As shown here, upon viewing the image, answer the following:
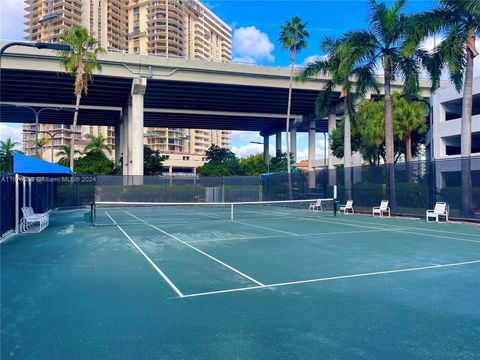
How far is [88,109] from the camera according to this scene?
2309 inches

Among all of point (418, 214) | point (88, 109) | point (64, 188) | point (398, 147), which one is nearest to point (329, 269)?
point (418, 214)

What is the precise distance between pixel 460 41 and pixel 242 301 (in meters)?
19.7

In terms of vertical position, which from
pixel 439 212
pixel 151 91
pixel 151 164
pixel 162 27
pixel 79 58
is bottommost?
pixel 439 212

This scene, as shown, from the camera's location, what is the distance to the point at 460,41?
2086 cm

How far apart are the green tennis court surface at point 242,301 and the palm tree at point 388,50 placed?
1471 cm

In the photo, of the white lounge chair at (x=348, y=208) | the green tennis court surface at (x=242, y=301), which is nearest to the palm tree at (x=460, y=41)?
the white lounge chair at (x=348, y=208)

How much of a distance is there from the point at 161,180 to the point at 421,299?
3314 centimetres

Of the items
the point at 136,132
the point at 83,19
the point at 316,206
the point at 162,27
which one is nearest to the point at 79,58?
the point at 136,132

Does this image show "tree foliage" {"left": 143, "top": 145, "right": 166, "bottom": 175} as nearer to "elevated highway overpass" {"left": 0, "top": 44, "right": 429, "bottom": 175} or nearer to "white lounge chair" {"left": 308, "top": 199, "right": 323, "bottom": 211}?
"elevated highway overpass" {"left": 0, "top": 44, "right": 429, "bottom": 175}

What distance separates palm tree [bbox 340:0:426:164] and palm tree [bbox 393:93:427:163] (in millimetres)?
13066

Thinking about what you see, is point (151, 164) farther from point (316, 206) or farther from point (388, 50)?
point (388, 50)

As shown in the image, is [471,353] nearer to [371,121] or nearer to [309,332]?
[309,332]

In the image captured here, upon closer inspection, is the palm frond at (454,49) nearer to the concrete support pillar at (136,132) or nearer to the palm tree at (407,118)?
the palm tree at (407,118)

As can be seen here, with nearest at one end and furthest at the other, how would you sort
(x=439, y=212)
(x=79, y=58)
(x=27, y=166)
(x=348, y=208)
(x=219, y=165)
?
1. (x=27, y=166)
2. (x=439, y=212)
3. (x=348, y=208)
4. (x=79, y=58)
5. (x=219, y=165)
